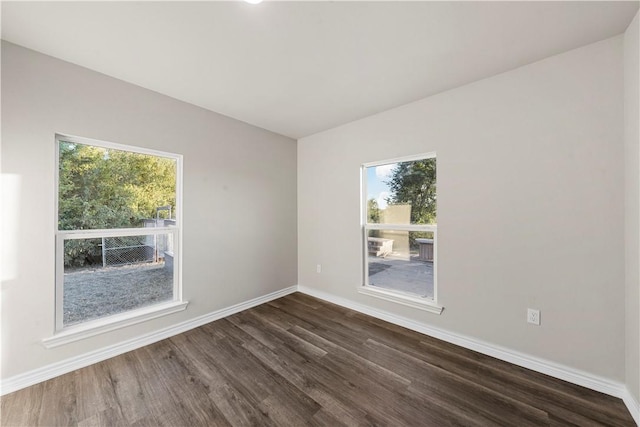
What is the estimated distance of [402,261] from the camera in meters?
2.81

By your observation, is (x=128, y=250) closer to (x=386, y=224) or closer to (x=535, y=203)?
(x=386, y=224)

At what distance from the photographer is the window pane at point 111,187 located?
1989mm

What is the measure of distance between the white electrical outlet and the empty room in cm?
1

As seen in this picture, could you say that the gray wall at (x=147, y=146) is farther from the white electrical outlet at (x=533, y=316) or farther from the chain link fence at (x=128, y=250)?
the white electrical outlet at (x=533, y=316)

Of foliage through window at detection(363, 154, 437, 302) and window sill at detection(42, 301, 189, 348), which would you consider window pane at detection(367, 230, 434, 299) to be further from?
window sill at detection(42, 301, 189, 348)

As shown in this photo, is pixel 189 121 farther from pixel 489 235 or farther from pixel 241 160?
pixel 489 235

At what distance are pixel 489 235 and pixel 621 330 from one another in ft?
3.15

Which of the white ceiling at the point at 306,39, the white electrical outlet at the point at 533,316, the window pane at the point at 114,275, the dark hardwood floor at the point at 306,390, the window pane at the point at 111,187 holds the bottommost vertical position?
the dark hardwood floor at the point at 306,390

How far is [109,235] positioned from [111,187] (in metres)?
0.44

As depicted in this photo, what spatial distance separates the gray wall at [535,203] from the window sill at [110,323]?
8.09 ft

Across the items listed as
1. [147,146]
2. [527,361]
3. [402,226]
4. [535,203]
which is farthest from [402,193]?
[147,146]

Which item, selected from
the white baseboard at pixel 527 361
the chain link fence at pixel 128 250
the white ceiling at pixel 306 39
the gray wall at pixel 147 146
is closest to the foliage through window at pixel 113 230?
the chain link fence at pixel 128 250

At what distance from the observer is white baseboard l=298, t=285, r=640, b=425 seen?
1.62m

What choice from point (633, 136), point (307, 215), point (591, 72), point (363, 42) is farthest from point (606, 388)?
point (307, 215)
